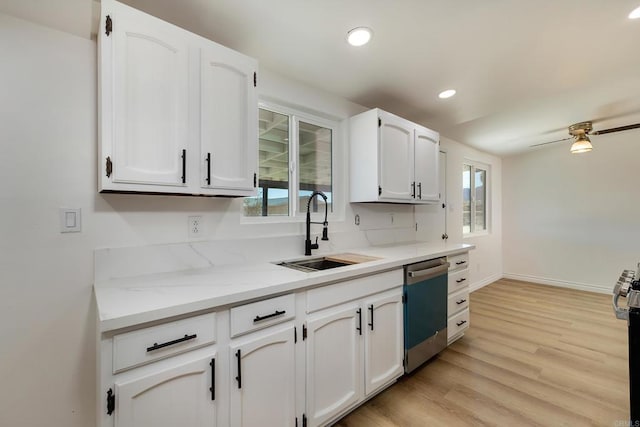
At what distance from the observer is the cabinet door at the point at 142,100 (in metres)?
1.20

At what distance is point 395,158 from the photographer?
8.15 feet

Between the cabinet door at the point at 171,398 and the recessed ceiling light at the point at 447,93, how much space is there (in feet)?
8.67

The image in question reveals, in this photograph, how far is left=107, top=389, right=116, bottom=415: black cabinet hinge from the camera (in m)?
0.92

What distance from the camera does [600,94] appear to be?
9.05 feet

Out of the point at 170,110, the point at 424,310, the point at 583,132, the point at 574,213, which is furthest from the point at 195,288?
the point at 574,213

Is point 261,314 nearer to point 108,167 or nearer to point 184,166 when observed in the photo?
point 184,166

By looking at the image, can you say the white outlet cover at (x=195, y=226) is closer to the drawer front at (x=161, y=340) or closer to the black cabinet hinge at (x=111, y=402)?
the drawer front at (x=161, y=340)

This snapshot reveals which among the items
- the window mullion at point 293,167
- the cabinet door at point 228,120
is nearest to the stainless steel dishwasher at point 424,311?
the window mullion at point 293,167

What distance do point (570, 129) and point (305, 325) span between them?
4.27 meters

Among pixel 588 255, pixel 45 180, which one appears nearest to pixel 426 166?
pixel 45 180

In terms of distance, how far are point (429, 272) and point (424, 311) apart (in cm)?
29

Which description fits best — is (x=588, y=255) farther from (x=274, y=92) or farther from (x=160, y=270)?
(x=160, y=270)

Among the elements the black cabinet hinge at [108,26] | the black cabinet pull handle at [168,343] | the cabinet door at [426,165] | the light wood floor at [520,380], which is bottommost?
the light wood floor at [520,380]

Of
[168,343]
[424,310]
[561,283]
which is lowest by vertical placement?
[561,283]
